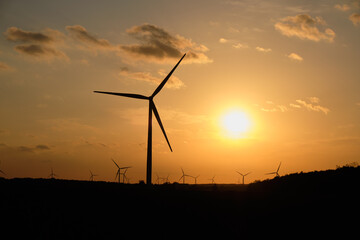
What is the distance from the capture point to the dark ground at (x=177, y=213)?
5031 cm

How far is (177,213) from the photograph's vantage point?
58031 millimetres

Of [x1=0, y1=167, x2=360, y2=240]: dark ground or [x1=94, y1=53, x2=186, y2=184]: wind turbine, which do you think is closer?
[x1=0, y1=167, x2=360, y2=240]: dark ground

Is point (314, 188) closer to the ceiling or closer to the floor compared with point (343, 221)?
closer to the ceiling

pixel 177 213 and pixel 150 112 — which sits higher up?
pixel 150 112

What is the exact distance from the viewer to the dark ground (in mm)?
50312

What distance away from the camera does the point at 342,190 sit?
65438 mm

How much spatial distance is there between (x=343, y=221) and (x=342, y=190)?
17.4 m

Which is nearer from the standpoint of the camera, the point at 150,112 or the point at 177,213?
the point at 177,213

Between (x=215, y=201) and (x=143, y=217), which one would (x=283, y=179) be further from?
(x=143, y=217)

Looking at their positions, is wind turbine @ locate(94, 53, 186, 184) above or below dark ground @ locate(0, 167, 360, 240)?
above

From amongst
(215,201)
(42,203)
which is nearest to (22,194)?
(42,203)

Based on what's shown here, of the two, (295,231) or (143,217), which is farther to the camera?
(143,217)

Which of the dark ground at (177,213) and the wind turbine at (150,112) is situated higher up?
the wind turbine at (150,112)

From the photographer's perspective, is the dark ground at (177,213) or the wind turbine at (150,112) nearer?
the dark ground at (177,213)
